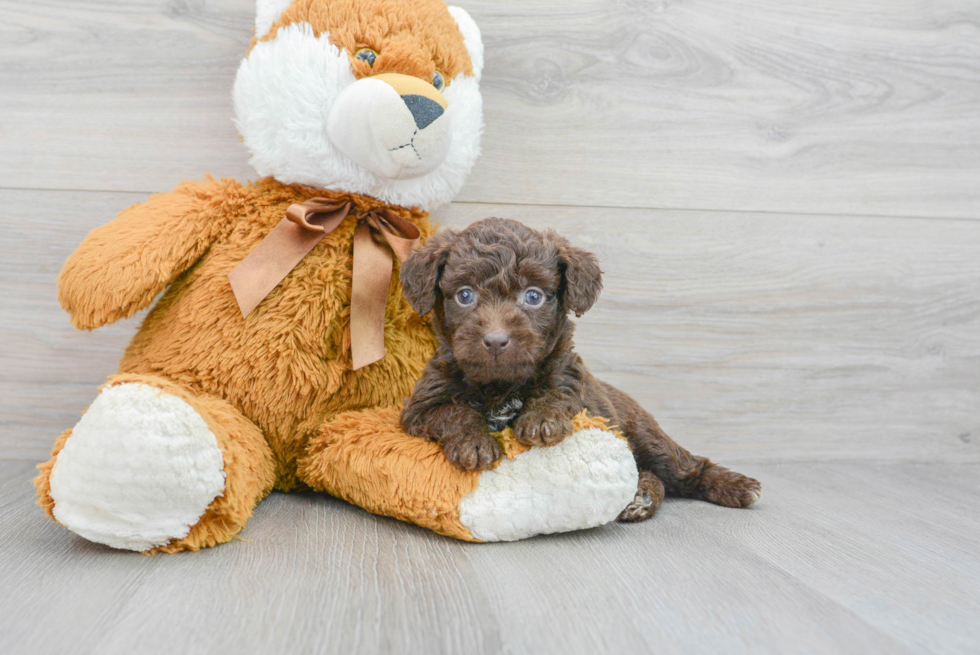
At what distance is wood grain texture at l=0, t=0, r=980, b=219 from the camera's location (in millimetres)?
1743

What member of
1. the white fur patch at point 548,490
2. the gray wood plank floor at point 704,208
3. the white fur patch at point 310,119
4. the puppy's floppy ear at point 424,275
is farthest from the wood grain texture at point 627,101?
the white fur patch at point 548,490

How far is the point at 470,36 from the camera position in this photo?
1585 mm

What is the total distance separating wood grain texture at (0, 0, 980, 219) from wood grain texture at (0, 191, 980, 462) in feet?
0.26

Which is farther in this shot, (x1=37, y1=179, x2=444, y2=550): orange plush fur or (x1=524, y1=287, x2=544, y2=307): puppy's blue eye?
(x1=37, y1=179, x2=444, y2=550): orange plush fur

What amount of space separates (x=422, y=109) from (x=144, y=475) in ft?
2.62

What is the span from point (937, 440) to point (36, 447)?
2483 millimetres

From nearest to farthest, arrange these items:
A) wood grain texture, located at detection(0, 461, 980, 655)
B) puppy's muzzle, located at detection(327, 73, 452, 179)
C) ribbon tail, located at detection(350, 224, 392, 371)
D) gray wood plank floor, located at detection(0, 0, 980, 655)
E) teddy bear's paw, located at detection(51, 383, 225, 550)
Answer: wood grain texture, located at detection(0, 461, 980, 655), teddy bear's paw, located at detection(51, 383, 225, 550), puppy's muzzle, located at detection(327, 73, 452, 179), ribbon tail, located at detection(350, 224, 392, 371), gray wood plank floor, located at detection(0, 0, 980, 655)

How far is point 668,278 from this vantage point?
1939 millimetres

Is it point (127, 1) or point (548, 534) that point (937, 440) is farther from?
point (127, 1)

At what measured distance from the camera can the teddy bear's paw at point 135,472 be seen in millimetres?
1079

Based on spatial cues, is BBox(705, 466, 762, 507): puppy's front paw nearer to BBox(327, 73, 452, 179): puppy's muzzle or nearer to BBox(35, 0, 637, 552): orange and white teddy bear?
BBox(35, 0, 637, 552): orange and white teddy bear

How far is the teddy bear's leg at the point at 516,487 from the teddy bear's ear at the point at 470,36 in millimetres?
847

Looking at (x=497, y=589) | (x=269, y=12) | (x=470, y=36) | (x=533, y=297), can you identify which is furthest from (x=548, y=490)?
(x=269, y=12)

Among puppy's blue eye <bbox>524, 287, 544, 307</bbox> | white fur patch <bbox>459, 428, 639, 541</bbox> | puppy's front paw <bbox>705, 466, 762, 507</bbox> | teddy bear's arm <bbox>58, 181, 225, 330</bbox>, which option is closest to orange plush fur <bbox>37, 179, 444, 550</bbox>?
teddy bear's arm <bbox>58, 181, 225, 330</bbox>
